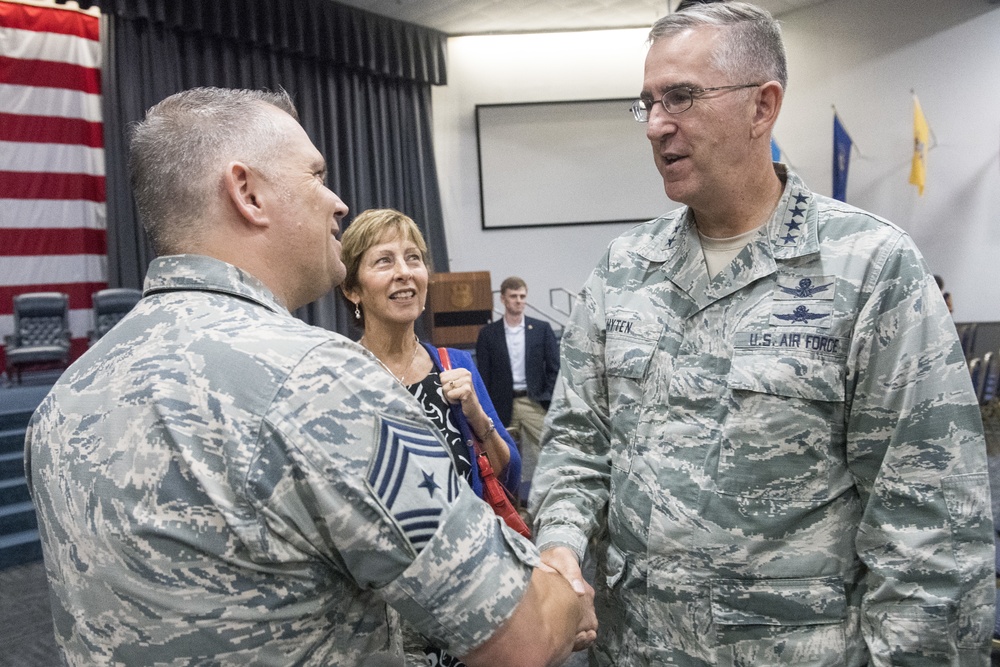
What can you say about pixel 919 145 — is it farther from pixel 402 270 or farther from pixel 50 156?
pixel 50 156

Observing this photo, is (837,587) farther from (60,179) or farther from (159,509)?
(60,179)

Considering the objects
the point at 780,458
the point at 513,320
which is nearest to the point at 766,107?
the point at 780,458

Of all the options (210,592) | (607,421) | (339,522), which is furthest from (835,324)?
(210,592)

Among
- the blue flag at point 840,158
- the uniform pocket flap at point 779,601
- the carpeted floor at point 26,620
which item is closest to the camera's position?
the uniform pocket flap at point 779,601

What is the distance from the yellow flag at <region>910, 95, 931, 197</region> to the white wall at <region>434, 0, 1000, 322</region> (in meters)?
0.45

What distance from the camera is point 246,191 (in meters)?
1.11

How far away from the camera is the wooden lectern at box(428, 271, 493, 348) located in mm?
9062

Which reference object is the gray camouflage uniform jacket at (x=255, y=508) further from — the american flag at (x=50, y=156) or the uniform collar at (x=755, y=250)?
the american flag at (x=50, y=156)

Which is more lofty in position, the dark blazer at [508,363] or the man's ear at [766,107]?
the man's ear at [766,107]

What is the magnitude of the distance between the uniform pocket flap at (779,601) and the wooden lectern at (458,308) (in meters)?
7.77

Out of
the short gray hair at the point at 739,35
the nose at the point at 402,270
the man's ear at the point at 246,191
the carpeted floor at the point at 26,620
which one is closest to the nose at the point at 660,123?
the short gray hair at the point at 739,35

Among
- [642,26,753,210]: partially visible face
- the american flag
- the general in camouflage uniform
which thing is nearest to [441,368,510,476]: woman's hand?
the general in camouflage uniform

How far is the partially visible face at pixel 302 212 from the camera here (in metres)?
1.14

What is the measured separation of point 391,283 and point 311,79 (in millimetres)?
8374
